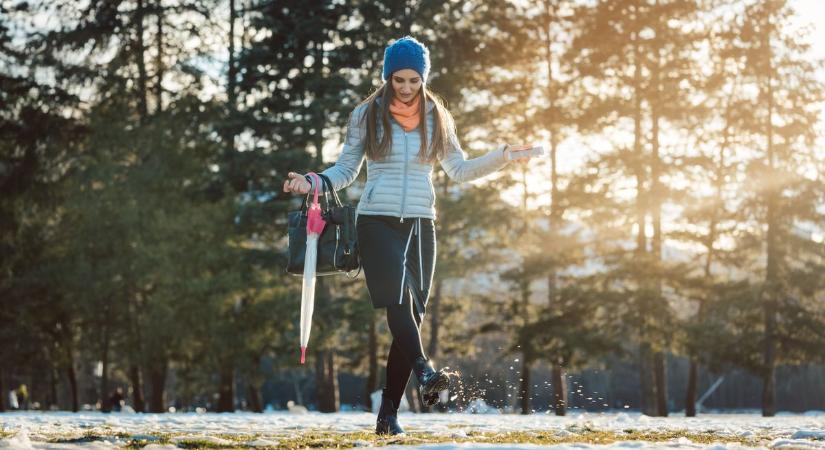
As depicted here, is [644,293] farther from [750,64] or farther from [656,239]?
[750,64]

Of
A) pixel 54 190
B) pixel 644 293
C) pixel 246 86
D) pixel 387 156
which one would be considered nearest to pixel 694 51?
pixel 644 293

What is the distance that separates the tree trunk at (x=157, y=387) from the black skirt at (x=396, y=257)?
23.9 metres

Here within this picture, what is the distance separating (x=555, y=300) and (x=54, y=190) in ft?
49.9

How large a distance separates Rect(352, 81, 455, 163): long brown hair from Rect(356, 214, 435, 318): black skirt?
380 mm

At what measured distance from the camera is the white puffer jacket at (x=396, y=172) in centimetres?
651

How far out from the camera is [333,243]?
660cm

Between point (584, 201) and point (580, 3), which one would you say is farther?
point (580, 3)

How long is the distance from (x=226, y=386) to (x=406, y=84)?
24.6m

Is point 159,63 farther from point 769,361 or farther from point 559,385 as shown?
point 769,361

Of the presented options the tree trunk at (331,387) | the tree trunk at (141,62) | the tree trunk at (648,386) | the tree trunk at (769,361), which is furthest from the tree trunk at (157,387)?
the tree trunk at (769,361)

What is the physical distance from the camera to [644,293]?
24859 millimetres

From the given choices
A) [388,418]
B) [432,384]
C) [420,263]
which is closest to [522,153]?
[420,263]

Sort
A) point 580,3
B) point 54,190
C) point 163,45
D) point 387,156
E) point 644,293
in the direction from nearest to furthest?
point 387,156 → point 644,293 → point 580,3 → point 163,45 → point 54,190

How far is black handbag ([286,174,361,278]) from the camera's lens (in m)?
6.57
